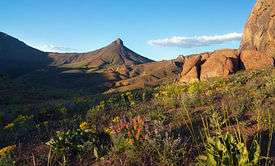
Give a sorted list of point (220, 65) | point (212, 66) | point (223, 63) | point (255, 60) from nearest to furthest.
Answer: point (220, 65) → point (223, 63) → point (212, 66) → point (255, 60)

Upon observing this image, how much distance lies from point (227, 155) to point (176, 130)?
3477 millimetres

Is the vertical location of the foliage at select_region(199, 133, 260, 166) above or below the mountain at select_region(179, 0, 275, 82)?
below

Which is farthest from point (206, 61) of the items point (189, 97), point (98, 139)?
point (98, 139)

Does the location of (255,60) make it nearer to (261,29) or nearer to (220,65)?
(220,65)

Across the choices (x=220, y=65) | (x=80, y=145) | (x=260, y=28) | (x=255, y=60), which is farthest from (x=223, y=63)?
(x=80, y=145)

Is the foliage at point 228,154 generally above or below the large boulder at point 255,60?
below

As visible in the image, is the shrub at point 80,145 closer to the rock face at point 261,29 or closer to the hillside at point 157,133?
the hillside at point 157,133

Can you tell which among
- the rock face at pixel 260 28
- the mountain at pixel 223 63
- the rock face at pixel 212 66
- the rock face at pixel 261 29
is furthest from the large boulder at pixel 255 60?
the rock face at pixel 260 28

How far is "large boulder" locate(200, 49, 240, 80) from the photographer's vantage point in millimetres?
29281

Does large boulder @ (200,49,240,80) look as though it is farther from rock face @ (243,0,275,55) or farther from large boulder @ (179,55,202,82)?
rock face @ (243,0,275,55)

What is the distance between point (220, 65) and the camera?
2975cm

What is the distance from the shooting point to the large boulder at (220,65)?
2928 cm

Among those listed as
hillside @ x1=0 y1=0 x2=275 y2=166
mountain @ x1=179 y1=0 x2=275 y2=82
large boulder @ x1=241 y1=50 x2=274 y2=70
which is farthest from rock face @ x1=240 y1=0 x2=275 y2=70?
hillside @ x1=0 y1=0 x2=275 y2=166

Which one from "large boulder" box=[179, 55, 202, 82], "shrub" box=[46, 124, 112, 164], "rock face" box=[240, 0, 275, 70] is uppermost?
"rock face" box=[240, 0, 275, 70]
